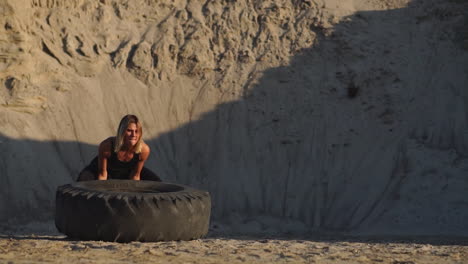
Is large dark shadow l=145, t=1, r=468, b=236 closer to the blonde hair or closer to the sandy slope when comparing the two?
the blonde hair

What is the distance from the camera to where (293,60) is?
51.1 feet

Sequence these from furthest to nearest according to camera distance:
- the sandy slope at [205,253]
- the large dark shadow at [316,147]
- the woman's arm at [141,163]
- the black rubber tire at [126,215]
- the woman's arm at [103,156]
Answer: the large dark shadow at [316,147] < the woman's arm at [141,163] < the woman's arm at [103,156] < the black rubber tire at [126,215] < the sandy slope at [205,253]

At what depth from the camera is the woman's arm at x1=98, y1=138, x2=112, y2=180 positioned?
7867mm

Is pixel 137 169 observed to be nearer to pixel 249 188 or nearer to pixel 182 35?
pixel 249 188

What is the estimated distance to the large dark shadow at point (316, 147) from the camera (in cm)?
1279

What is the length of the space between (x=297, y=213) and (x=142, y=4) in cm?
698

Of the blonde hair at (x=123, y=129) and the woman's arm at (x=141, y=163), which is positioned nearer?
the blonde hair at (x=123, y=129)

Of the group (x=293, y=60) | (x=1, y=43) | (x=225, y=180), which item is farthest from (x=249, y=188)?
(x=1, y=43)

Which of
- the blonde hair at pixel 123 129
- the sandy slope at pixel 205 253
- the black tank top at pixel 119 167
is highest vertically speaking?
the blonde hair at pixel 123 129

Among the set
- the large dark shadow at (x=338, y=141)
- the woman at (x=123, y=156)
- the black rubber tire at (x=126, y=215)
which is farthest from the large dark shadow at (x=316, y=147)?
the black rubber tire at (x=126, y=215)

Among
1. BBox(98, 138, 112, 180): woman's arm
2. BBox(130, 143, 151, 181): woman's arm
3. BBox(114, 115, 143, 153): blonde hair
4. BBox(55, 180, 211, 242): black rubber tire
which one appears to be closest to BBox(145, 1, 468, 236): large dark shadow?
BBox(130, 143, 151, 181): woman's arm

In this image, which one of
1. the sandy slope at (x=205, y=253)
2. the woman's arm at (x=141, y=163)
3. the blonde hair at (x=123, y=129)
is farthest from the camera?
the woman's arm at (x=141, y=163)

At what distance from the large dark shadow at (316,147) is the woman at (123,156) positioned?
4040 millimetres

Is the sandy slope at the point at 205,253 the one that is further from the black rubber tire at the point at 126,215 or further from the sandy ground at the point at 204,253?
the black rubber tire at the point at 126,215
